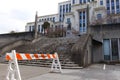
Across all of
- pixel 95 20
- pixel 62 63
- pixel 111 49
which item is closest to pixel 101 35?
pixel 111 49

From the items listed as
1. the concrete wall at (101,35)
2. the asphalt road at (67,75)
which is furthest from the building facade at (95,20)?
the asphalt road at (67,75)

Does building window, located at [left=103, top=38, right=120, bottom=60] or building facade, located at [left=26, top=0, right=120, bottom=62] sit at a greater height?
building facade, located at [left=26, top=0, right=120, bottom=62]

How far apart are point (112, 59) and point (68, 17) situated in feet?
109

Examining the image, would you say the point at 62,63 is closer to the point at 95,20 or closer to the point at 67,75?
the point at 67,75

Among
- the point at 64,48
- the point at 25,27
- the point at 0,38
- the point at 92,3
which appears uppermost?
the point at 92,3

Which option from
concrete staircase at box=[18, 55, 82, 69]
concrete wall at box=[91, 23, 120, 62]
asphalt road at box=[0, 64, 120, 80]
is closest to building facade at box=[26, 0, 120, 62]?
concrete wall at box=[91, 23, 120, 62]

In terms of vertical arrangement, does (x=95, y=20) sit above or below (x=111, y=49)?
above

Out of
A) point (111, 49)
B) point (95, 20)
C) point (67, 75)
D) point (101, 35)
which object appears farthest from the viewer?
point (95, 20)

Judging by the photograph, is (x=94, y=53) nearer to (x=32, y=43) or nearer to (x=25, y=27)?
(x=32, y=43)

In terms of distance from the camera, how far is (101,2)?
44.6m

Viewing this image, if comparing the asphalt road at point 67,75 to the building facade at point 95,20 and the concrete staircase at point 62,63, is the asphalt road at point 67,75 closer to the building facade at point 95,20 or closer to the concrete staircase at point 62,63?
the concrete staircase at point 62,63

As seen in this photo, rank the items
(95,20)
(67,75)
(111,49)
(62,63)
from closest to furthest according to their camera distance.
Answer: (67,75)
(62,63)
(111,49)
(95,20)

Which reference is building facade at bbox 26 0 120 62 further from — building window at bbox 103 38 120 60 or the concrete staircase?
the concrete staircase

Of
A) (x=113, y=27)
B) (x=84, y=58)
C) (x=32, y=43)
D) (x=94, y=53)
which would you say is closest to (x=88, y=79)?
(x=84, y=58)
